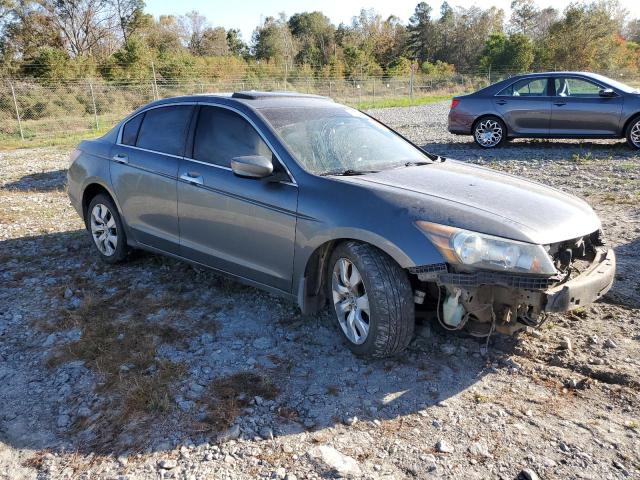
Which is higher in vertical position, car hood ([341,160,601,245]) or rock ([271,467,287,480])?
car hood ([341,160,601,245])

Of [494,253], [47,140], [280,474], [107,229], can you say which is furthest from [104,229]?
[47,140]

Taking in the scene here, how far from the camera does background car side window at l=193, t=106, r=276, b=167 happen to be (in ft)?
13.4

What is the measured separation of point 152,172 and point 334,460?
3.02m

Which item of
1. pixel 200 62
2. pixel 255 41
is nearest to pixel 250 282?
pixel 200 62

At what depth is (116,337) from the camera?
398cm

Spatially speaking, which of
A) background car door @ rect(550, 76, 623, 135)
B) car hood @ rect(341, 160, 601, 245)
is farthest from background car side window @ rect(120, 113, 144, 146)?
background car door @ rect(550, 76, 623, 135)

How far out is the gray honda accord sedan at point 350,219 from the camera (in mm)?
3094

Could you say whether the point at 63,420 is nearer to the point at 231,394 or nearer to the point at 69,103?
the point at 231,394

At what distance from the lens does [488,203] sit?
3.39m

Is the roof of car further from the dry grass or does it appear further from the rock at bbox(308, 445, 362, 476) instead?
the rock at bbox(308, 445, 362, 476)

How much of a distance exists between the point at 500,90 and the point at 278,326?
30.0 feet

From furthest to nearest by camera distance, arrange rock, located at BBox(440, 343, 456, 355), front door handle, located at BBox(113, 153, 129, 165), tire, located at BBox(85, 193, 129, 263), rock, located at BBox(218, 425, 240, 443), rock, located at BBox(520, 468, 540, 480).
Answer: tire, located at BBox(85, 193, 129, 263) < front door handle, located at BBox(113, 153, 129, 165) < rock, located at BBox(440, 343, 456, 355) < rock, located at BBox(218, 425, 240, 443) < rock, located at BBox(520, 468, 540, 480)

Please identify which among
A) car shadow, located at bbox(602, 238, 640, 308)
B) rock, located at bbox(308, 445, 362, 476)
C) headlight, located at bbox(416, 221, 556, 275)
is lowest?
rock, located at bbox(308, 445, 362, 476)

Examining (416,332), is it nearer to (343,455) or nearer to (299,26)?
(343,455)
